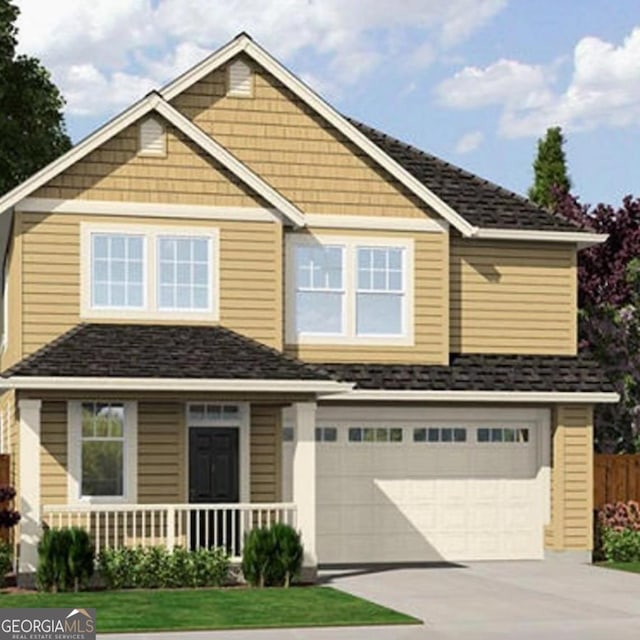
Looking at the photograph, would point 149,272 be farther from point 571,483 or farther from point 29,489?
point 571,483

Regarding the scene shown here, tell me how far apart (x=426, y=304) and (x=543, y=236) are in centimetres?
267

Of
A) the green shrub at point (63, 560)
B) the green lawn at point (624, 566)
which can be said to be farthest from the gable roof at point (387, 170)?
the green lawn at point (624, 566)

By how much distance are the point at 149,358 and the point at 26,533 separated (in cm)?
334

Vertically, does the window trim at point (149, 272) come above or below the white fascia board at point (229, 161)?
below

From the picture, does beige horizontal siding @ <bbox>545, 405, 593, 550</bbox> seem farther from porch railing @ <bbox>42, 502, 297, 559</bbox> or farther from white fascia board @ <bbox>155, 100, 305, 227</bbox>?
white fascia board @ <bbox>155, 100, 305, 227</bbox>

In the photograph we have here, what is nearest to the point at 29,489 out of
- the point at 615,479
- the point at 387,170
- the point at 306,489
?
the point at 306,489

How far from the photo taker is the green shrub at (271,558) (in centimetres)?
2355

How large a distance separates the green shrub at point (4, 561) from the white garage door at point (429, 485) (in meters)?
5.84

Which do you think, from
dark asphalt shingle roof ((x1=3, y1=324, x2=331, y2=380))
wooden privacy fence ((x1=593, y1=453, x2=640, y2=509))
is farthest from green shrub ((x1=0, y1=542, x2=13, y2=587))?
wooden privacy fence ((x1=593, y1=453, x2=640, y2=509))

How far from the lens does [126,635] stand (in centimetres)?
1761

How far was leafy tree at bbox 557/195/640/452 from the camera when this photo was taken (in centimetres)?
3500

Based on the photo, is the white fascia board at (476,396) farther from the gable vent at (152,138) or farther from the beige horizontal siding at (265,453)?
the gable vent at (152,138)

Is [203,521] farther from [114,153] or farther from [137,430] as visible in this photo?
[114,153]

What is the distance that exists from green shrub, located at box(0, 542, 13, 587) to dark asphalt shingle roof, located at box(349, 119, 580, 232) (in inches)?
412
